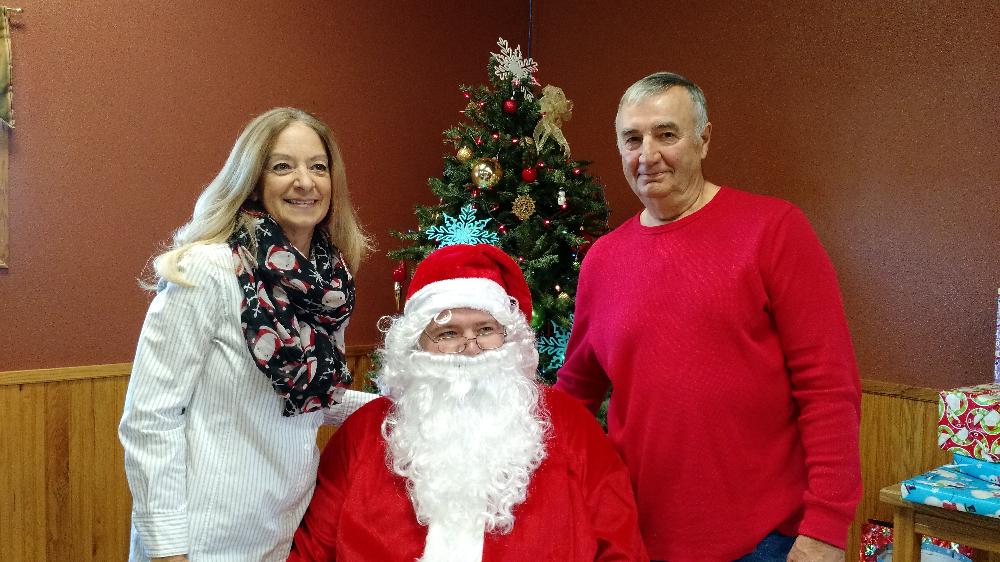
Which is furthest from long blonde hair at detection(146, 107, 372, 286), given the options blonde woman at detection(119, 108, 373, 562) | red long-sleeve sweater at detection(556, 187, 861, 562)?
red long-sleeve sweater at detection(556, 187, 861, 562)

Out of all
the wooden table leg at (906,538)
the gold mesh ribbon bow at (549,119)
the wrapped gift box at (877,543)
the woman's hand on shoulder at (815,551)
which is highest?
the gold mesh ribbon bow at (549,119)

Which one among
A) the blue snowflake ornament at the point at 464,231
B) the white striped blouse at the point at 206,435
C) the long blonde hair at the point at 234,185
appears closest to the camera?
the white striped blouse at the point at 206,435

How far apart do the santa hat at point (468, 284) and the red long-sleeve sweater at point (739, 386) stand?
34 centimetres

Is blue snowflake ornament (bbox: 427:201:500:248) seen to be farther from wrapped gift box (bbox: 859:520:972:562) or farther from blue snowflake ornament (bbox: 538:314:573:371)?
wrapped gift box (bbox: 859:520:972:562)

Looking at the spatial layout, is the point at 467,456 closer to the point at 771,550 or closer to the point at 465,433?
the point at 465,433

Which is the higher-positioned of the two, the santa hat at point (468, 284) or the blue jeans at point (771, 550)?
the santa hat at point (468, 284)

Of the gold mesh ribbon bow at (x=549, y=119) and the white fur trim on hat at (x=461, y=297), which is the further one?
the gold mesh ribbon bow at (x=549, y=119)

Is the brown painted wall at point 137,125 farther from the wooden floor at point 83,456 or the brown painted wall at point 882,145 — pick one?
the brown painted wall at point 882,145

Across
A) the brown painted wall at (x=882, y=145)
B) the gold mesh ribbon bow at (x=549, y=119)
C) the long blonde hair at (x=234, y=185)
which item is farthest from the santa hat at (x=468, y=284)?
the brown painted wall at (x=882, y=145)

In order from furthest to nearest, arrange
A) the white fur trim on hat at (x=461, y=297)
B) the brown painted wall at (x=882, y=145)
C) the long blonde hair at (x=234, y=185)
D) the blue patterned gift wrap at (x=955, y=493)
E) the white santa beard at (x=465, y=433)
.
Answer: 1. the brown painted wall at (x=882, y=145)
2. the blue patterned gift wrap at (x=955, y=493)
3. the white fur trim on hat at (x=461, y=297)
4. the white santa beard at (x=465, y=433)
5. the long blonde hair at (x=234, y=185)

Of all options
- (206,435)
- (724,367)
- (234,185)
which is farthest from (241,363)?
(724,367)

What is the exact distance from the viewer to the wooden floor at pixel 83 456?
303 centimetres

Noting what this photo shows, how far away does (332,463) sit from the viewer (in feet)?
6.28

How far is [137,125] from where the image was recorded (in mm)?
3369
